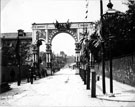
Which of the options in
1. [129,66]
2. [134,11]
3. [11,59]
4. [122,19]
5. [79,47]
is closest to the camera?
[129,66]

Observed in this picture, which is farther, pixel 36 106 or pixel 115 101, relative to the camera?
pixel 115 101

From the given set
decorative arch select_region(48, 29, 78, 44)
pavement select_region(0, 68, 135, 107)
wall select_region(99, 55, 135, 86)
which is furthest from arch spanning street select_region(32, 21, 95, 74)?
pavement select_region(0, 68, 135, 107)

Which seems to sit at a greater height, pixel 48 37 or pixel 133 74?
pixel 48 37

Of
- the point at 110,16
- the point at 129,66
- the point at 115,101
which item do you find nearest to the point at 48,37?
the point at 129,66

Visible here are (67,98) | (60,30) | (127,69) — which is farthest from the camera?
(60,30)

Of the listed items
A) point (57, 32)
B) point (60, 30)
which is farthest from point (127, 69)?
point (57, 32)

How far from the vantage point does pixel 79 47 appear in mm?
60656

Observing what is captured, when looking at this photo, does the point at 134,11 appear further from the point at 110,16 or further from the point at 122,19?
the point at 110,16

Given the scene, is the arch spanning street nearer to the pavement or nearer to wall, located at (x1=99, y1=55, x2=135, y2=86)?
wall, located at (x1=99, y1=55, x2=135, y2=86)

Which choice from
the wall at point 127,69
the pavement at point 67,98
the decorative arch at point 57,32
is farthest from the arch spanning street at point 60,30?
the pavement at point 67,98

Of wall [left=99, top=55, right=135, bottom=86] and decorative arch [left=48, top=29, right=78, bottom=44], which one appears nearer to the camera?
wall [left=99, top=55, right=135, bottom=86]

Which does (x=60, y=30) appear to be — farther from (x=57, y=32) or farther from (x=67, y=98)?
(x=67, y=98)

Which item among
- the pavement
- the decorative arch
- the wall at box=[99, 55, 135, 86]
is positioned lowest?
the pavement

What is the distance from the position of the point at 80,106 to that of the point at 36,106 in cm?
168
